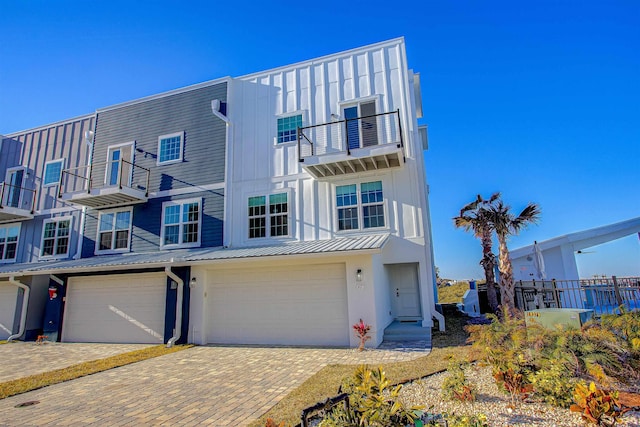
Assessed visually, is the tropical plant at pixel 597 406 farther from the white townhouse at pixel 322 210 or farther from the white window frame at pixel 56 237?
the white window frame at pixel 56 237

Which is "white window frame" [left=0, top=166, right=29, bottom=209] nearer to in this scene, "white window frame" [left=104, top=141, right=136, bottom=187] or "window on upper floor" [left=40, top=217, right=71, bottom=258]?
"window on upper floor" [left=40, top=217, right=71, bottom=258]

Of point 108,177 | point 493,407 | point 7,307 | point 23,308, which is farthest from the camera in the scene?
point 108,177

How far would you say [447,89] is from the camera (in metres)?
13.5

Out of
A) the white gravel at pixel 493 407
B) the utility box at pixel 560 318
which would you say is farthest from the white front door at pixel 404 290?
the white gravel at pixel 493 407

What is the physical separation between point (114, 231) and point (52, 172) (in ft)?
19.4

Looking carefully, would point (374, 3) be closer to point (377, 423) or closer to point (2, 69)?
point (377, 423)

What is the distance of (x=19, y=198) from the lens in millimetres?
16750

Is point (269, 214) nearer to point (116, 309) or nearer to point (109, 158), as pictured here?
point (116, 309)

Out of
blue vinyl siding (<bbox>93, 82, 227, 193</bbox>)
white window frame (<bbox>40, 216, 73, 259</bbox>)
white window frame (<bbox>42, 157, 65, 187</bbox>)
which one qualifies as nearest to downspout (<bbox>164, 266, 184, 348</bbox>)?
blue vinyl siding (<bbox>93, 82, 227, 193</bbox>)

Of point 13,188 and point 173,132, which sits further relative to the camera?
point 13,188

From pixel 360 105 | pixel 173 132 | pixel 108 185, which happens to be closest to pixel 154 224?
pixel 108 185

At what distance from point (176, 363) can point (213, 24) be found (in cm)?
1008

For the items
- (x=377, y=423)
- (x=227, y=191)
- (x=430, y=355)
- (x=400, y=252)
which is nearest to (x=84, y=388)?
(x=377, y=423)

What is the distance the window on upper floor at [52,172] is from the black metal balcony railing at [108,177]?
27.1 inches
